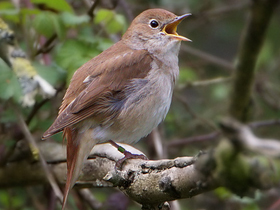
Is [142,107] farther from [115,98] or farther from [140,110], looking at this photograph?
[115,98]

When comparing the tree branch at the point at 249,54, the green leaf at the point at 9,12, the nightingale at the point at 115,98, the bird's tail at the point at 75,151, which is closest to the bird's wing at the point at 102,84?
the nightingale at the point at 115,98

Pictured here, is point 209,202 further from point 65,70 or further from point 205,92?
point 65,70

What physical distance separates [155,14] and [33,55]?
1020mm

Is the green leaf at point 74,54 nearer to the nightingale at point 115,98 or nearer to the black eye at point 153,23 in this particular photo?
the nightingale at point 115,98

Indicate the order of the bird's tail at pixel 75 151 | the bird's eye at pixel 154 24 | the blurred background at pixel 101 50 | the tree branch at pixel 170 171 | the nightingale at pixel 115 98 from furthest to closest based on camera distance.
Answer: the bird's eye at pixel 154 24
the blurred background at pixel 101 50
the nightingale at pixel 115 98
the bird's tail at pixel 75 151
the tree branch at pixel 170 171

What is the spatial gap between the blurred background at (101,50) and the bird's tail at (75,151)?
0.37 m

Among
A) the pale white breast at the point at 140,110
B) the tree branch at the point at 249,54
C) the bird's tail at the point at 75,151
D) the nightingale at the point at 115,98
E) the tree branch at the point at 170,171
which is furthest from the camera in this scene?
the pale white breast at the point at 140,110

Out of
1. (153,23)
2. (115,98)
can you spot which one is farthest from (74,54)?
(153,23)

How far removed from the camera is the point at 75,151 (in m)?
2.79

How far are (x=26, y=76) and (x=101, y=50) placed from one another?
601 mm

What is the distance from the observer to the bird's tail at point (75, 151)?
8.82 feet

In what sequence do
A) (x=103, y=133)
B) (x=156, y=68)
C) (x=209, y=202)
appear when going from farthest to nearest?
(x=209, y=202) < (x=156, y=68) < (x=103, y=133)

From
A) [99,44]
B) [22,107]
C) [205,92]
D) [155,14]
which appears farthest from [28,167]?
[205,92]

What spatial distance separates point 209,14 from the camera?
198 inches
